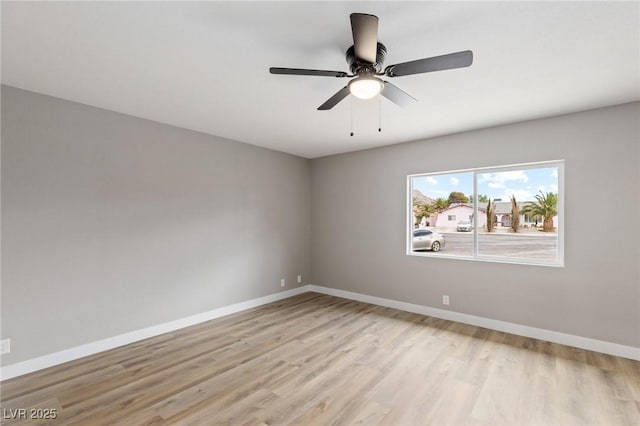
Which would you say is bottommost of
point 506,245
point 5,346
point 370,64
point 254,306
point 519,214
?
point 254,306

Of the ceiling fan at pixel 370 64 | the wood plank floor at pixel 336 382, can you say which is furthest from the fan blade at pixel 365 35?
the wood plank floor at pixel 336 382

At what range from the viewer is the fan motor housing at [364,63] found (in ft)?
6.13

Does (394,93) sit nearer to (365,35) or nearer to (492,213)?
(365,35)

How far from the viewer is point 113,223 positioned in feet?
10.3

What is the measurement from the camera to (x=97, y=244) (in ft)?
9.95

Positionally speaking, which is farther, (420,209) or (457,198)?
(420,209)

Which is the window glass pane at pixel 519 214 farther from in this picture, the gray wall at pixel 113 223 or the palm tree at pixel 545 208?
the gray wall at pixel 113 223

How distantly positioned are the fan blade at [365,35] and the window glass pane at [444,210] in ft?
9.23

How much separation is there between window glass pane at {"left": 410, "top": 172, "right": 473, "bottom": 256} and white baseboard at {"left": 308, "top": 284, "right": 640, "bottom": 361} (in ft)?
2.75

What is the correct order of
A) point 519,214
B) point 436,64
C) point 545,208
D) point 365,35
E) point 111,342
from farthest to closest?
point 519,214 → point 545,208 → point 111,342 → point 436,64 → point 365,35

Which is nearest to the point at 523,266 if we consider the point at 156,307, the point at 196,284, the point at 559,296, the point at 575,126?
the point at 559,296

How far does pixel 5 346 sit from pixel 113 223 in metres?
1.32

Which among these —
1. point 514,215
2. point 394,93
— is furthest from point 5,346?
point 514,215

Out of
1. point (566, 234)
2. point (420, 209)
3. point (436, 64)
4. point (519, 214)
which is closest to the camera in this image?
point (436, 64)
